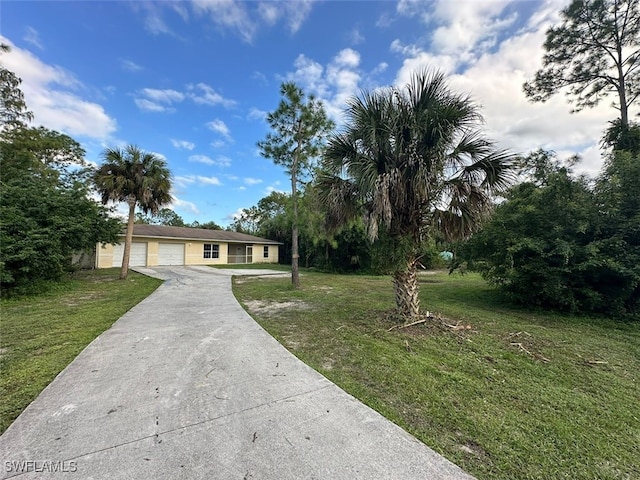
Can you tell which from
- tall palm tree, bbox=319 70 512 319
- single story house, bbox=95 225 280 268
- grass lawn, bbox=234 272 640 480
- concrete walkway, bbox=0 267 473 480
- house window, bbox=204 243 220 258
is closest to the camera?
concrete walkway, bbox=0 267 473 480

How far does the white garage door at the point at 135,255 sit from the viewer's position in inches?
739

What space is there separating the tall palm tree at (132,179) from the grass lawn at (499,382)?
379 inches

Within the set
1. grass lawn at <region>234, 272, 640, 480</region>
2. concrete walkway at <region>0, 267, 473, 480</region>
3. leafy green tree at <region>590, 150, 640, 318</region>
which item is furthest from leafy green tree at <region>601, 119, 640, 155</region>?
concrete walkway at <region>0, 267, 473, 480</region>

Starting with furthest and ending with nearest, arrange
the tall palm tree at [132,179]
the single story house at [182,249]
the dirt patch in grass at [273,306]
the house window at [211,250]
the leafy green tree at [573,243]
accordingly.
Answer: the house window at [211,250] < the single story house at [182,249] < the tall palm tree at [132,179] < the dirt patch in grass at [273,306] < the leafy green tree at [573,243]

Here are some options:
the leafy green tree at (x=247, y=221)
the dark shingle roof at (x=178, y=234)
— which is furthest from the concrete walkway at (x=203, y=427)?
the leafy green tree at (x=247, y=221)

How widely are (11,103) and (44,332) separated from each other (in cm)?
1524

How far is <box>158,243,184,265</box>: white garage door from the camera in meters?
20.7

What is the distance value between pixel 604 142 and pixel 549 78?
4.12m

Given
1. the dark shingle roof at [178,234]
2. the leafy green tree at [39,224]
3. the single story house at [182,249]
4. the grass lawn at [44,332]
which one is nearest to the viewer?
the grass lawn at [44,332]

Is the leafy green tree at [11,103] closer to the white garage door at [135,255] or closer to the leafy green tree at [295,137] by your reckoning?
the white garage door at [135,255]

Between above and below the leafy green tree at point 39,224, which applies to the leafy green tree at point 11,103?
above

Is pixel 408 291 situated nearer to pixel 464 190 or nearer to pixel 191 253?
pixel 464 190

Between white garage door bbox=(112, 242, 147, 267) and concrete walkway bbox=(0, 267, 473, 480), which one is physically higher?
white garage door bbox=(112, 242, 147, 267)

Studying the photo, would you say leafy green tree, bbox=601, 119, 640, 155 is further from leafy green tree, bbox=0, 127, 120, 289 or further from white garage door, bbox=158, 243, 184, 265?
white garage door, bbox=158, 243, 184, 265
